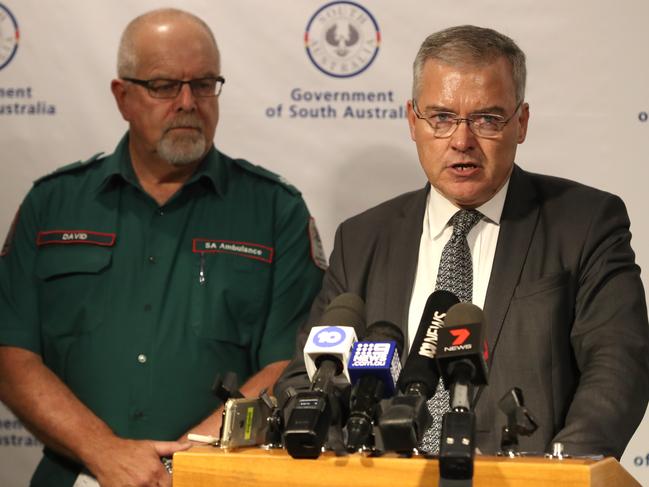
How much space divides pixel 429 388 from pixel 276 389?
37.1 inches

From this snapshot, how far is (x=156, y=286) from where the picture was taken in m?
3.47

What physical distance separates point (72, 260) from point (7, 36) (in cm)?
106

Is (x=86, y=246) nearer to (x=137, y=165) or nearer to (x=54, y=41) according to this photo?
(x=137, y=165)

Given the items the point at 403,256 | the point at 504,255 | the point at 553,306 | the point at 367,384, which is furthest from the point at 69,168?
the point at 367,384

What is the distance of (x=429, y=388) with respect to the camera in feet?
5.41

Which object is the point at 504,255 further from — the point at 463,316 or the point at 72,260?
the point at 72,260

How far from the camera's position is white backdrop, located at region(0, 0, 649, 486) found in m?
3.70

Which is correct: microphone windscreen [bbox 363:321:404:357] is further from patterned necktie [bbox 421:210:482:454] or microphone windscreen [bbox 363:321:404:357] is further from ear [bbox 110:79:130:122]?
ear [bbox 110:79:130:122]

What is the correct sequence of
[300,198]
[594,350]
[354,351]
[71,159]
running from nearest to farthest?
[354,351] → [594,350] → [300,198] → [71,159]

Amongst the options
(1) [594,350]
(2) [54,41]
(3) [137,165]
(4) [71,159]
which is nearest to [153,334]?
(3) [137,165]

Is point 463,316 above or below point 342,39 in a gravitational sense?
below

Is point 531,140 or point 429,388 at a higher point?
point 531,140

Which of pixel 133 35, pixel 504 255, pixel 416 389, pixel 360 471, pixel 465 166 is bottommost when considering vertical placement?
pixel 360 471

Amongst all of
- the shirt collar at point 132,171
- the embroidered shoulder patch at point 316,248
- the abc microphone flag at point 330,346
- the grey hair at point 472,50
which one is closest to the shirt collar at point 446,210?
the grey hair at point 472,50
